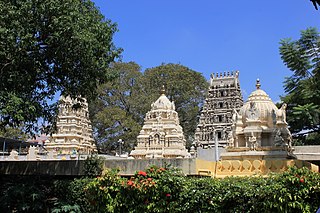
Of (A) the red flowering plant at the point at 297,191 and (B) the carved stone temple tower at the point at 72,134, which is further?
(B) the carved stone temple tower at the point at 72,134

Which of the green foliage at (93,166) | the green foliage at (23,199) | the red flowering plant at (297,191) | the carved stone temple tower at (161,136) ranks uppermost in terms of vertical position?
the carved stone temple tower at (161,136)

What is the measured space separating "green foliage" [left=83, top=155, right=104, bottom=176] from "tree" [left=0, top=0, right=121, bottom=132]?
2.24 meters

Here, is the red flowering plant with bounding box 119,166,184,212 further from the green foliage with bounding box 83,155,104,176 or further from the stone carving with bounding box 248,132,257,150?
the stone carving with bounding box 248,132,257,150

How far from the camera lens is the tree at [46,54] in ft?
34.5

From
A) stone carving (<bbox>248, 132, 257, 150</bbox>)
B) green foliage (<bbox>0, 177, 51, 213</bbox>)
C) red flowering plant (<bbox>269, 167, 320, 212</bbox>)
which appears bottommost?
green foliage (<bbox>0, 177, 51, 213</bbox>)

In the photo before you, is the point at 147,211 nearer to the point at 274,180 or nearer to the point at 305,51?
the point at 274,180

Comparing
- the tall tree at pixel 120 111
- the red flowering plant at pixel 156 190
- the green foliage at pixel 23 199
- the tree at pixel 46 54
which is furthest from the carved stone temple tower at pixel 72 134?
the red flowering plant at pixel 156 190

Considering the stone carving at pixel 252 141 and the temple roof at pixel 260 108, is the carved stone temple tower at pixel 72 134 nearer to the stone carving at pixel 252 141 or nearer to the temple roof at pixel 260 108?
the temple roof at pixel 260 108

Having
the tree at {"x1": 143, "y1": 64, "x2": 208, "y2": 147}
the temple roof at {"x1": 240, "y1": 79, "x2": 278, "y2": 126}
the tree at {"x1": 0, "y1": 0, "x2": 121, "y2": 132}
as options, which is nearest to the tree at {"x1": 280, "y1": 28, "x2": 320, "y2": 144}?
the temple roof at {"x1": 240, "y1": 79, "x2": 278, "y2": 126}

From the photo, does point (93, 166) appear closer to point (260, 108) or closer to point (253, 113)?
point (253, 113)

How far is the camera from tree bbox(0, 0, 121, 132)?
10516mm

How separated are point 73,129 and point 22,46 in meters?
29.9

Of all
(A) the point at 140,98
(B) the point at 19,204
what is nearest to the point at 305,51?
(A) the point at 140,98

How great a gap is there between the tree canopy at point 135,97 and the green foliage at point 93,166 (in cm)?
2710
